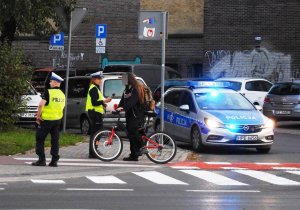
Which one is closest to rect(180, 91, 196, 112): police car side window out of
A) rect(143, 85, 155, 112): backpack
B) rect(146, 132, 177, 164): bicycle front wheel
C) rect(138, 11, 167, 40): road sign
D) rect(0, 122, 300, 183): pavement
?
rect(0, 122, 300, 183): pavement

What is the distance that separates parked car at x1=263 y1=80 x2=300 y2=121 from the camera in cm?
2416

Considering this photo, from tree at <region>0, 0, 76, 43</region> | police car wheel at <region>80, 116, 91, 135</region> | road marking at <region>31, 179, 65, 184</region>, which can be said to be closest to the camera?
road marking at <region>31, 179, 65, 184</region>

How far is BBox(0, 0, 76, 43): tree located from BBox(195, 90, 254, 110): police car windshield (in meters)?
4.81

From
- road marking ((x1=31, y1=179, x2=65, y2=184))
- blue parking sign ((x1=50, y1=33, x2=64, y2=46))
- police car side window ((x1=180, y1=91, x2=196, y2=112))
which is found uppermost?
blue parking sign ((x1=50, y1=33, x2=64, y2=46))

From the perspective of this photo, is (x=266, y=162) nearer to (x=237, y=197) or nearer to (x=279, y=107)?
(x=237, y=197)

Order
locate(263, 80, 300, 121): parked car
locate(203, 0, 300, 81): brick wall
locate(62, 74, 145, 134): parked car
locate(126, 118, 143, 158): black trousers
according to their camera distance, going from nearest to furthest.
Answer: locate(126, 118, 143, 158): black trousers < locate(62, 74, 145, 134): parked car < locate(263, 80, 300, 121): parked car < locate(203, 0, 300, 81): brick wall

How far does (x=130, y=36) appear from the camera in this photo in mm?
37250

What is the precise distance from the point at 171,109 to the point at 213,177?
18.7 ft

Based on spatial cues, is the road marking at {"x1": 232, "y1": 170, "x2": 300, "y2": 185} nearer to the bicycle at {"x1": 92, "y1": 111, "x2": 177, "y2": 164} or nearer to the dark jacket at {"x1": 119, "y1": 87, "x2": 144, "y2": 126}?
the bicycle at {"x1": 92, "y1": 111, "x2": 177, "y2": 164}

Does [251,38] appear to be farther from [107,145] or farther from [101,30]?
[107,145]

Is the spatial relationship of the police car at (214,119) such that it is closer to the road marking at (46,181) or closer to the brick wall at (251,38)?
the road marking at (46,181)

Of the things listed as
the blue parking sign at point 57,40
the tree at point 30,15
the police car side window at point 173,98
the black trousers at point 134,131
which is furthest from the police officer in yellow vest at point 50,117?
the blue parking sign at point 57,40

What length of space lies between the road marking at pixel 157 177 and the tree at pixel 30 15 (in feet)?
25.6

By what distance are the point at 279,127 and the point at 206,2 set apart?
11578 millimetres
